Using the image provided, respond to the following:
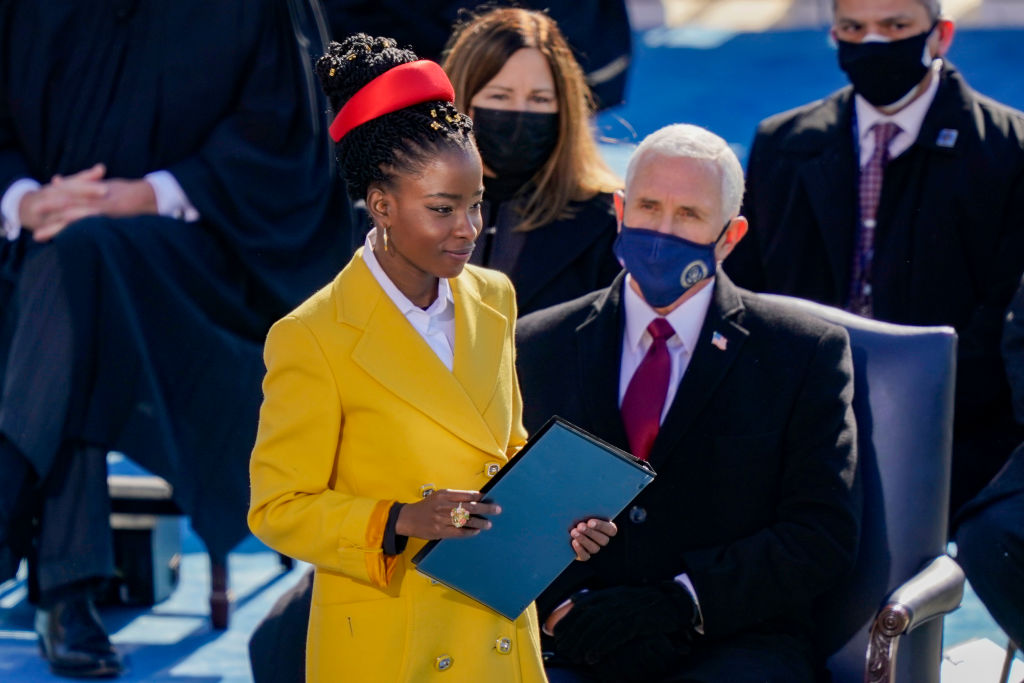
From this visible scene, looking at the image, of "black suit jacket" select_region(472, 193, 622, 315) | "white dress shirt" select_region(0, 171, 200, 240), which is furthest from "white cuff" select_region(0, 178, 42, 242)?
"black suit jacket" select_region(472, 193, 622, 315)

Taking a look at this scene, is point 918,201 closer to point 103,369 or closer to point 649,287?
point 649,287

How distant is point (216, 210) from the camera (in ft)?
14.2

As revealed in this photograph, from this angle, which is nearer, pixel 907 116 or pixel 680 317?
pixel 680 317

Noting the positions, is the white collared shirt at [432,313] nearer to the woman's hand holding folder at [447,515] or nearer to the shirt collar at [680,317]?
the woman's hand holding folder at [447,515]

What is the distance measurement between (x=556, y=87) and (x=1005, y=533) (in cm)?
147

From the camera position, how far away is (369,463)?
2.18 meters

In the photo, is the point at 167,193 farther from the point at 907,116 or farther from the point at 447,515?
the point at 447,515

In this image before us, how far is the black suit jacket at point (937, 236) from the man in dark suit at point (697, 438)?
3.71 feet

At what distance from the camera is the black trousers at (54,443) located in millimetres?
3881

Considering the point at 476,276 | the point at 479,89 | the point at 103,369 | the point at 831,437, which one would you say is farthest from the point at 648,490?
the point at 103,369

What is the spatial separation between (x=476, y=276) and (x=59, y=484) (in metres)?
1.99

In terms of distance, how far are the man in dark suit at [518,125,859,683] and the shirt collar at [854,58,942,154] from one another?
1318 millimetres

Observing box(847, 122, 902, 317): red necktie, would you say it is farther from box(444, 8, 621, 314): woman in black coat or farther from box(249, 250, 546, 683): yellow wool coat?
box(249, 250, 546, 683): yellow wool coat

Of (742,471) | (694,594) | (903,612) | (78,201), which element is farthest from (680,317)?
(78,201)
